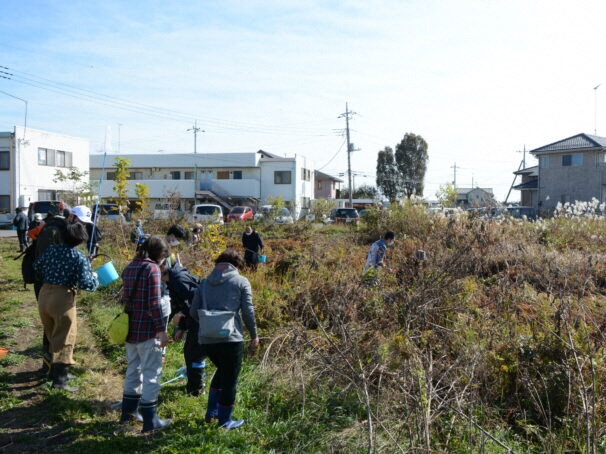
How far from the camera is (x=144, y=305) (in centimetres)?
436

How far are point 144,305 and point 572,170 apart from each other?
117ft

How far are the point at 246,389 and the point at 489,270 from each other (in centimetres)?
686

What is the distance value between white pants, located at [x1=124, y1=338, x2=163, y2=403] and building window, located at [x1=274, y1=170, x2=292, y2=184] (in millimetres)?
38166

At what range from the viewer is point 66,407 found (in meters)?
4.63

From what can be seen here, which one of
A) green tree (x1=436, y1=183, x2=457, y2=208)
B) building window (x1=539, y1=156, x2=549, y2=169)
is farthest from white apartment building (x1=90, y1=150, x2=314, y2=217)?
green tree (x1=436, y1=183, x2=457, y2=208)

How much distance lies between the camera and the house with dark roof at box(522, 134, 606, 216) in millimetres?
33688

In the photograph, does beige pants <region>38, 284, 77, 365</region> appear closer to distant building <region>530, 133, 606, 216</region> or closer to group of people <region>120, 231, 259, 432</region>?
group of people <region>120, 231, 259, 432</region>

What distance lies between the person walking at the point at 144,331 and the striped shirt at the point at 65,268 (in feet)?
2.69

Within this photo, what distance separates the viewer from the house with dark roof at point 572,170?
111 feet

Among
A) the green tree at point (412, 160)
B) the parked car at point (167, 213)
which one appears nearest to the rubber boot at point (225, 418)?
the parked car at point (167, 213)

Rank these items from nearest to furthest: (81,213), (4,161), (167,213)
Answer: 1. (81,213)
2. (167,213)
3. (4,161)

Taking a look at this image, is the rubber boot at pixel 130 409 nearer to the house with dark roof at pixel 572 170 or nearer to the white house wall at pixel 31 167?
the white house wall at pixel 31 167

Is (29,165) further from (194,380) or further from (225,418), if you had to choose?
(225,418)

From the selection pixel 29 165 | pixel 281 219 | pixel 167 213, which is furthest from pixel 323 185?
pixel 167 213
